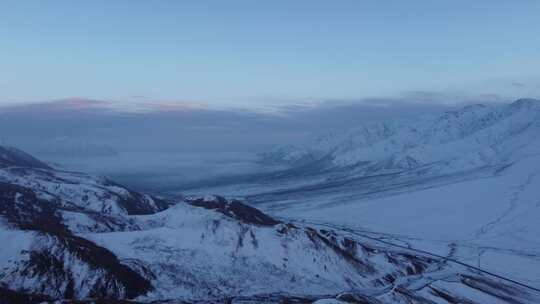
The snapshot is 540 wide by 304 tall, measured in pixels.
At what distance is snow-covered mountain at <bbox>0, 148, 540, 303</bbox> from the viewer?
2793 inches

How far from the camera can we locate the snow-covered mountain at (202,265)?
2793 inches

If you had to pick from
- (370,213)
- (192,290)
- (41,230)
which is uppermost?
(41,230)

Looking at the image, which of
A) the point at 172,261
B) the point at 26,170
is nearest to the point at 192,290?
the point at 172,261

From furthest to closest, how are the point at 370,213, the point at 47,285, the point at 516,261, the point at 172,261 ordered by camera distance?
the point at 370,213 → the point at 516,261 → the point at 172,261 → the point at 47,285

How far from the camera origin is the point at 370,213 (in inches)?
7495

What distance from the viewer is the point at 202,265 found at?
274 ft

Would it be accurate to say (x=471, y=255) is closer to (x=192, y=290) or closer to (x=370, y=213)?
(x=370, y=213)

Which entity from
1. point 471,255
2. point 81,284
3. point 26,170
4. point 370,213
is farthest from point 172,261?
point 370,213

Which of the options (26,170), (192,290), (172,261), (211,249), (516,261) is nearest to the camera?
(192,290)

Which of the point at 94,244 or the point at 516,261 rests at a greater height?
the point at 94,244

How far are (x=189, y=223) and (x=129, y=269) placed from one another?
26441 mm

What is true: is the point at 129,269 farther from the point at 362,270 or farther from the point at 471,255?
the point at 471,255

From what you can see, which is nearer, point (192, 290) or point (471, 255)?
point (192, 290)

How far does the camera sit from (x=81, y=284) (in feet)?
230
